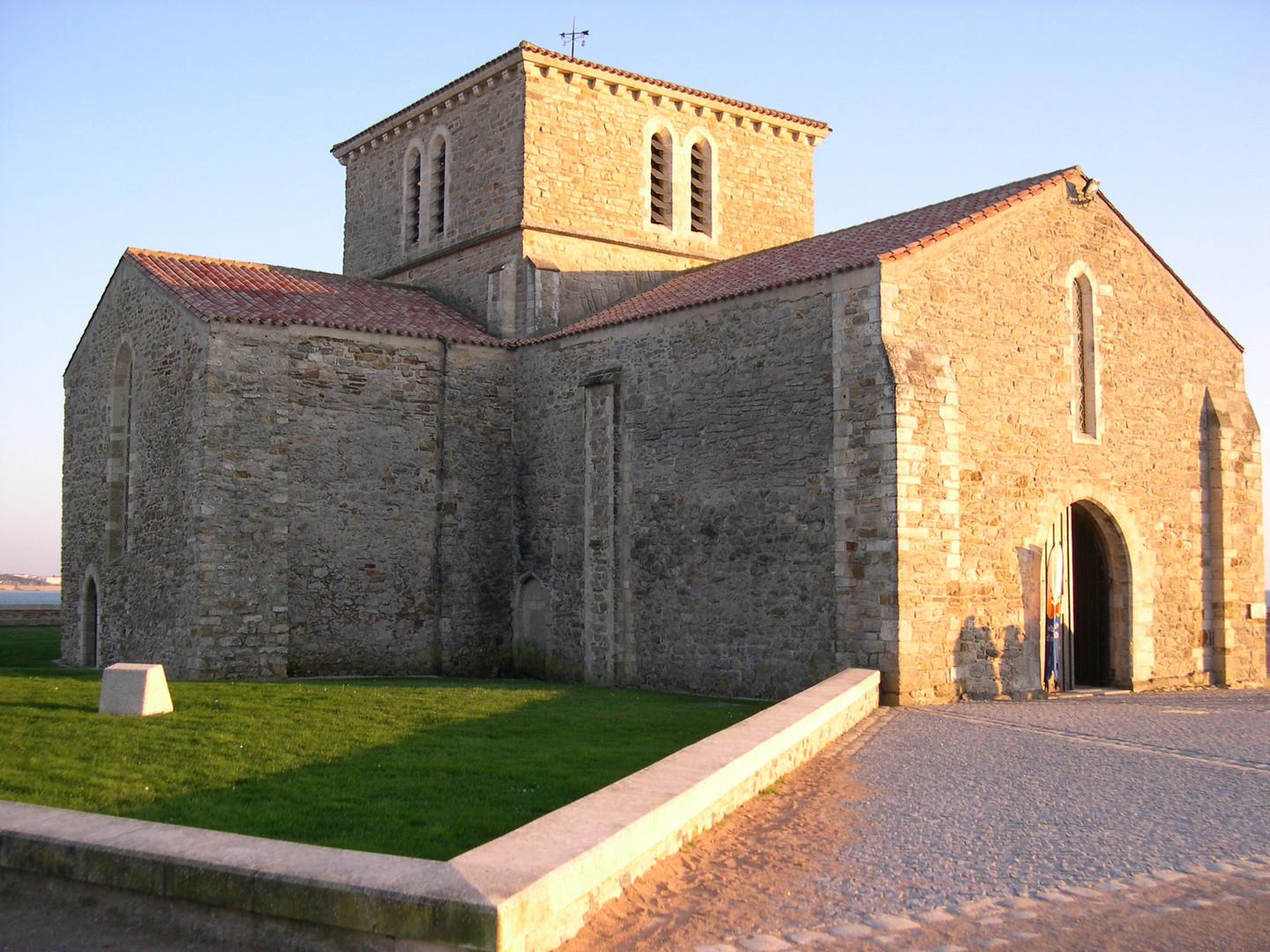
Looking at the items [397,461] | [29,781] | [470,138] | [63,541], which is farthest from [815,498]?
[63,541]

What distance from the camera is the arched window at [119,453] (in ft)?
64.5

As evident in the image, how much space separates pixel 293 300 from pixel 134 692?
8.52 metres

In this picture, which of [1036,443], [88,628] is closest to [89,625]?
[88,628]

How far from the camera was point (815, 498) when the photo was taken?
1428 cm

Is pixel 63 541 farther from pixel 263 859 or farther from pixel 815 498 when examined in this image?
pixel 263 859

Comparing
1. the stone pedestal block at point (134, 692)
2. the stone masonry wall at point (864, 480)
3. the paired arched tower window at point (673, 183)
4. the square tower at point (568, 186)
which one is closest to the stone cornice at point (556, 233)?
the square tower at point (568, 186)

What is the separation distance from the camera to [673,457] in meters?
16.3

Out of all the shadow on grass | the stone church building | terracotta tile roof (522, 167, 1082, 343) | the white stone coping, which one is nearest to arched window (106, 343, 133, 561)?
the stone church building

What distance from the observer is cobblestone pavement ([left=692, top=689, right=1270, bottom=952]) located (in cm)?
532

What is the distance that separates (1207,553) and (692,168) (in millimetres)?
11771

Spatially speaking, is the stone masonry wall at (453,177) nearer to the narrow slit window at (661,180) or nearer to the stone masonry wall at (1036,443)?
the narrow slit window at (661,180)

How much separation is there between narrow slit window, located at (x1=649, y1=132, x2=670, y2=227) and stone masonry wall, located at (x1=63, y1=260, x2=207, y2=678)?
921cm

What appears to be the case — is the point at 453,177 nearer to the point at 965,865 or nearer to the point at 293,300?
the point at 293,300

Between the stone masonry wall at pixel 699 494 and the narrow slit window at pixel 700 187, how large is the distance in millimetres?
5573
